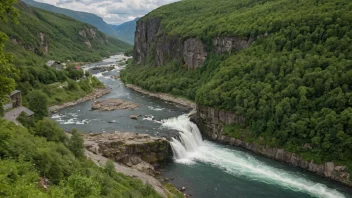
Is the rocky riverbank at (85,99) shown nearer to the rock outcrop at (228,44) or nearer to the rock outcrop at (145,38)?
the rock outcrop at (228,44)

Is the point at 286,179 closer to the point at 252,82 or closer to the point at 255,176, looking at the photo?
the point at 255,176

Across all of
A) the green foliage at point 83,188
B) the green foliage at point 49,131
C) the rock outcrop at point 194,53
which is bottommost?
the green foliage at point 49,131

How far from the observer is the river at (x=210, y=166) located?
4422 centimetres

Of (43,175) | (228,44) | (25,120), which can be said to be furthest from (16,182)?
(228,44)

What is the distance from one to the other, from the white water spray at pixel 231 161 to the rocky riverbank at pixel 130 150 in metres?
3.18

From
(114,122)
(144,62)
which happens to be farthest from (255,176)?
(144,62)

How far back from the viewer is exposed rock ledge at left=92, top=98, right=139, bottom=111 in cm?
8419

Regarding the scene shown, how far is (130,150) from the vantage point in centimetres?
5269

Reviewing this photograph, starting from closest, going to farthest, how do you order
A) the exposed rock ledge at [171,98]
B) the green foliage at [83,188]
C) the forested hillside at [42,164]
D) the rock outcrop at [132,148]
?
the forested hillside at [42,164]
the green foliage at [83,188]
the rock outcrop at [132,148]
the exposed rock ledge at [171,98]

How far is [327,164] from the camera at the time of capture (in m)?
49.0

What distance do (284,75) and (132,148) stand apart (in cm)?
3503

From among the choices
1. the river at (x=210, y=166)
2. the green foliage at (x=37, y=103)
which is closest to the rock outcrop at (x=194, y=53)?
the river at (x=210, y=166)

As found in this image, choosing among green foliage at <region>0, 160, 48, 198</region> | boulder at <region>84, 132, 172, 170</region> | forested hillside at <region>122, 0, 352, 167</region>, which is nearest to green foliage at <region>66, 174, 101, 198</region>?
green foliage at <region>0, 160, 48, 198</region>

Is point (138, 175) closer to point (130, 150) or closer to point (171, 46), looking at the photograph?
point (130, 150)
